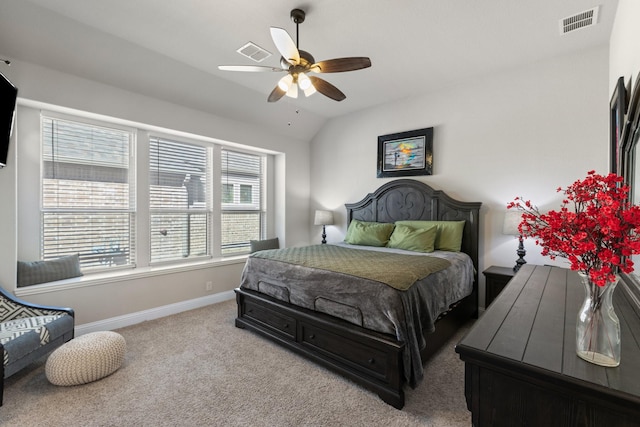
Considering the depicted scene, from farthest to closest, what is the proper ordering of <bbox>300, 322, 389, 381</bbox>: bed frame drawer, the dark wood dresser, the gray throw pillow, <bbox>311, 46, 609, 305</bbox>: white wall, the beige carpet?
the gray throw pillow → <bbox>311, 46, 609, 305</bbox>: white wall → <bbox>300, 322, 389, 381</bbox>: bed frame drawer → the beige carpet → the dark wood dresser

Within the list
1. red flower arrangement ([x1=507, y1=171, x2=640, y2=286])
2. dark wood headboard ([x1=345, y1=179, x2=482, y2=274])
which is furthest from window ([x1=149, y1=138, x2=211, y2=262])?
red flower arrangement ([x1=507, y1=171, x2=640, y2=286])

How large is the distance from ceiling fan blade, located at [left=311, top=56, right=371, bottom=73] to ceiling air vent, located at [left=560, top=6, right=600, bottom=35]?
1.88 metres

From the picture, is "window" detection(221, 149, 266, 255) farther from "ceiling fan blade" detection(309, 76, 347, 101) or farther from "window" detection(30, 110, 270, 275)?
"ceiling fan blade" detection(309, 76, 347, 101)

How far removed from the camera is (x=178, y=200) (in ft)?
13.1

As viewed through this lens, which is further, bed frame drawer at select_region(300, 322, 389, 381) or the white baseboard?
the white baseboard

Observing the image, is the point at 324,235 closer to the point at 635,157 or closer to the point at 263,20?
the point at 263,20

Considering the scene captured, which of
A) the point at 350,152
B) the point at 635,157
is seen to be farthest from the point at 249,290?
the point at 635,157

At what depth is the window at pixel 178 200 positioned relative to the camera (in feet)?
12.4

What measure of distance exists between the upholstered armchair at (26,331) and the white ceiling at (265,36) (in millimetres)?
2205

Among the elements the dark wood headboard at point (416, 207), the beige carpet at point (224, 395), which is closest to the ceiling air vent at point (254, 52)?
the dark wood headboard at point (416, 207)

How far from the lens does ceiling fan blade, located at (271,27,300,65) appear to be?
194cm

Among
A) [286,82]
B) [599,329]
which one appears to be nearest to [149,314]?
[286,82]

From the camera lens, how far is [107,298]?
3.17 metres

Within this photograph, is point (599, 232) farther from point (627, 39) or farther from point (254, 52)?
point (254, 52)
